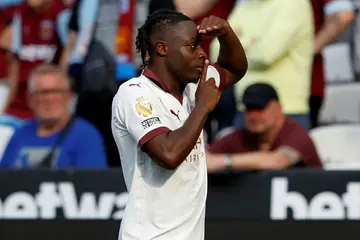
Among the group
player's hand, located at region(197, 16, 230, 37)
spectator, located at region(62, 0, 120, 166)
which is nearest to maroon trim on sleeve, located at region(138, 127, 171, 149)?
player's hand, located at region(197, 16, 230, 37)

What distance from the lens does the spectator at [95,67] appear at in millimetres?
6984

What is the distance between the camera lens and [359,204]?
5.64 meters

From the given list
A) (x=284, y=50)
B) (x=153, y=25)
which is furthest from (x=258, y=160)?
(x=153, y=25)

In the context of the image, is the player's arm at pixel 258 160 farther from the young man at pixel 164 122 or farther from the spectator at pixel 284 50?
the young man at pixel 164 122

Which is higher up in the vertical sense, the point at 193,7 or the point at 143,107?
the point at 193,7

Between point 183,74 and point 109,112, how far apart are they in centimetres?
337

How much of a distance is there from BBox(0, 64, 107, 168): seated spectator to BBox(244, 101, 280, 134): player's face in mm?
1113

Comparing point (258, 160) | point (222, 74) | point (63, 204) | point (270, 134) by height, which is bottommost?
point (63, 204)

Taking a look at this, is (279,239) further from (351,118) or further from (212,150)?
(351,118)

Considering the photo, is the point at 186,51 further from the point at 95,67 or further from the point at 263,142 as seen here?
the point at 95,67

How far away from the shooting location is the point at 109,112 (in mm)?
7070

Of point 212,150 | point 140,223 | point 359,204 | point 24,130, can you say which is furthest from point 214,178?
point 140,223

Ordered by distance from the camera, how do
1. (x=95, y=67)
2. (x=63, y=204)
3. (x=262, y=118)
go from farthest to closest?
(x=95, y=67)
(x=262, y=118)
(x=63, y=204)

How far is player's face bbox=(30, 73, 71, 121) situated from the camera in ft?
22.0
